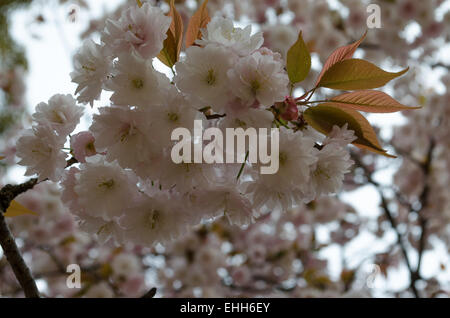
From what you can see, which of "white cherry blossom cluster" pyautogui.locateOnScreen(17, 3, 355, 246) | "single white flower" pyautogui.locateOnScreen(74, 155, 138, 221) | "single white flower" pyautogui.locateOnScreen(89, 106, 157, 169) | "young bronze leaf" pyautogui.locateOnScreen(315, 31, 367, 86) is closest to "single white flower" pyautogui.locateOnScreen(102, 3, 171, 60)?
"white cherry blossom cluster" pyautogui.locateOnScreen(17, 3, 355, 246)

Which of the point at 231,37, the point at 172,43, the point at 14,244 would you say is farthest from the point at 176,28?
the point at 14,244

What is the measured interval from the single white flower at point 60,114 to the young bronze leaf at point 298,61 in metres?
0.42

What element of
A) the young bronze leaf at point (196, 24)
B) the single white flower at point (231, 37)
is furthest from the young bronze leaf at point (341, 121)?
the young bronze leaf at point (196, 24)

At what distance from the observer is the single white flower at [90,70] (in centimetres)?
71

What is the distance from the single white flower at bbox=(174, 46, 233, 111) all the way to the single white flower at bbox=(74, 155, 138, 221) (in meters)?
0.20

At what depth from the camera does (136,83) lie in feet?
2.10

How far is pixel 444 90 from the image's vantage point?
3.39 m

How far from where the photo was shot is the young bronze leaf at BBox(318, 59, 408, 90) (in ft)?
2.38

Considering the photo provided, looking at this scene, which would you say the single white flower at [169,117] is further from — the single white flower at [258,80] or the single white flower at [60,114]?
the single white flower at [60,114]

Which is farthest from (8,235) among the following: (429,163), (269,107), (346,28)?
(429,163)

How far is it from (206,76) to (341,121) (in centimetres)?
27

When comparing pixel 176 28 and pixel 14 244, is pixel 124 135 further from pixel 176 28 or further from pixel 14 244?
pixel 14 244
